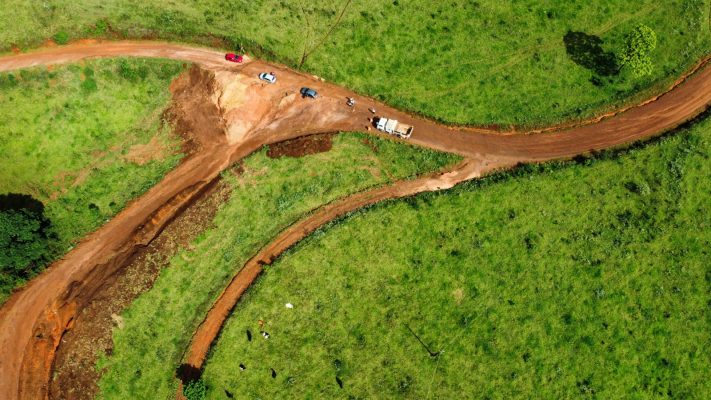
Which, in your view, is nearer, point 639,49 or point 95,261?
point 95,261

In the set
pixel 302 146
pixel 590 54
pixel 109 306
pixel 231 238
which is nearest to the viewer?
pixel 109 306

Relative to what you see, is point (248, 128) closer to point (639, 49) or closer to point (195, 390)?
point (195, 390)

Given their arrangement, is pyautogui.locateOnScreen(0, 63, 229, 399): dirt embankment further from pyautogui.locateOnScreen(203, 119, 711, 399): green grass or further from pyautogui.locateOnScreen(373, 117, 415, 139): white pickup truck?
A: pyautogui.locateOnScreen(373, 117, 415, 139): white pickup truck

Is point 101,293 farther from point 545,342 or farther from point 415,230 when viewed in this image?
point 545,342

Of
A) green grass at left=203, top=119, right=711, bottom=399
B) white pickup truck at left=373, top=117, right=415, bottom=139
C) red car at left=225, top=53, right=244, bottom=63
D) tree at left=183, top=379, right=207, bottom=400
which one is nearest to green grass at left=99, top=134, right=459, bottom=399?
white pickup truck at left=373, top=117, right=415, bottom=139

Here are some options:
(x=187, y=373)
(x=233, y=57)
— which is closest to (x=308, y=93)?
(x=233, y=57)
